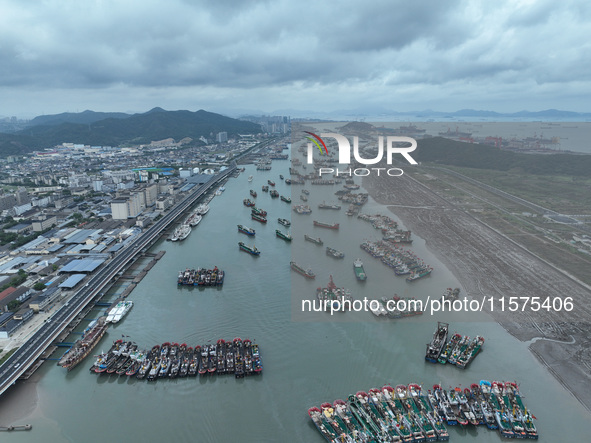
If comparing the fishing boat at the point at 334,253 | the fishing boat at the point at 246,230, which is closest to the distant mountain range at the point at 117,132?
the fishing boat at the point at 246,230

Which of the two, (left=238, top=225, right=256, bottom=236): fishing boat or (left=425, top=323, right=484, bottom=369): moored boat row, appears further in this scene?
(left=238, top=225, right=256, bottom=236): fishing boat

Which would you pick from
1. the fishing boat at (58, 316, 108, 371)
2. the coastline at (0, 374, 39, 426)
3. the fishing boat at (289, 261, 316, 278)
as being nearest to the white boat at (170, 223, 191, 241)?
the fishing boat at (289, 261, 316, 278)

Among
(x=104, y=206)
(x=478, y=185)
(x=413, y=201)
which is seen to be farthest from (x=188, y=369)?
(x=478, y=185)

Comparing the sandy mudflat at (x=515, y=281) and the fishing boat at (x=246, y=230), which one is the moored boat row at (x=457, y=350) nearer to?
the sandy mudflat at (x=515, y=281)

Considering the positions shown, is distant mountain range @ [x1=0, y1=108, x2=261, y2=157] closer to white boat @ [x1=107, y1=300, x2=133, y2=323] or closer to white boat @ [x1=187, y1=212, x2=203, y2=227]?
white boat @ [x1=187, y1=212, x2=203, y2=227]

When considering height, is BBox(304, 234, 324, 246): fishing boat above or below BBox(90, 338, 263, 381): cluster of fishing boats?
above

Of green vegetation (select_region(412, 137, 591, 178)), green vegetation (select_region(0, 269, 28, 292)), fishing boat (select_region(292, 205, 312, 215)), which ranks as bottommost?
green vegetation (select_region(0, 269, 28, 292))
